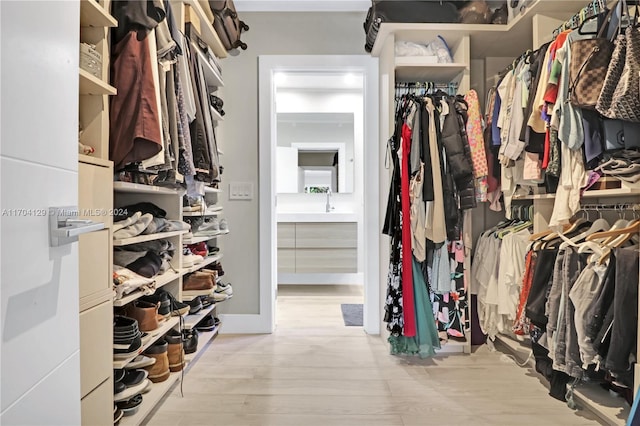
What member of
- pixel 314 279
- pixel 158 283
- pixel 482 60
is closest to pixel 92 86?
pixel 158 283

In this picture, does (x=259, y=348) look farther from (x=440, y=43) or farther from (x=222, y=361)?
(x=440, y=43)

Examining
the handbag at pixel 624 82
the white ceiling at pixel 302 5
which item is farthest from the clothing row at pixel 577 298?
the white ceiling at pixel 302 5

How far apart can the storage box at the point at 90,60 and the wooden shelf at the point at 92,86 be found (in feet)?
0.13

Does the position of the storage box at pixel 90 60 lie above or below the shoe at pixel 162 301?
above

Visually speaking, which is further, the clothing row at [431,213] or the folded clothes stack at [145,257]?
the clothing row at [431,213]

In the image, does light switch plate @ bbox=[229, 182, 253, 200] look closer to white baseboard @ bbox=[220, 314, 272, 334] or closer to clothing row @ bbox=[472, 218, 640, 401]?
white baseboard @ bbox=[220, 314, 272, 334]

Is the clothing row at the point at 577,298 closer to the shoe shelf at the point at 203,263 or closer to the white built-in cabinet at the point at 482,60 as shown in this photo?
the white built-in cabinet at the point at 482,60

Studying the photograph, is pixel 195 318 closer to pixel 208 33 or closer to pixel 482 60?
pixel 208 33

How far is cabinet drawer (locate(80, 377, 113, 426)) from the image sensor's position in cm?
101

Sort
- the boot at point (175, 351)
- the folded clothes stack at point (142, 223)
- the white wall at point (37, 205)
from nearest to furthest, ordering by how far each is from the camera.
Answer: the white wall at point (37, 205), the folded clothes stack at point (142, 223), the boot at point (175, 351)

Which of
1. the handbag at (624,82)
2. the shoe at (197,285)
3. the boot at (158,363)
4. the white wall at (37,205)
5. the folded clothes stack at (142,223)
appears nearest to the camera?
the white wall at (37,205)

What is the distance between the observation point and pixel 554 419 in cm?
140

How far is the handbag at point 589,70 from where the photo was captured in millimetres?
1278

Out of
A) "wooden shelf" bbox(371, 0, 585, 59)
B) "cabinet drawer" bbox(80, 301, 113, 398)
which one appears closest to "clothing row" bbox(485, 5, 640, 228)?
"wooden shelf" bbox(371, 0, 585, 59)
